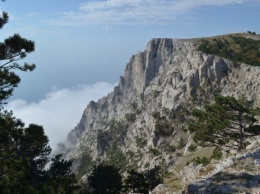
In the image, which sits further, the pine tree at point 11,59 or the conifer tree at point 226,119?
the conifer tree at point 226,119

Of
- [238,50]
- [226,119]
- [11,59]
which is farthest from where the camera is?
[238,50]

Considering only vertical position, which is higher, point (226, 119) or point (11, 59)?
point (11, 59)

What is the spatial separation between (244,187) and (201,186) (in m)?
2.86

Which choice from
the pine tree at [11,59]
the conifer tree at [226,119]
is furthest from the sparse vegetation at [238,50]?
the pine tree at [11,59]

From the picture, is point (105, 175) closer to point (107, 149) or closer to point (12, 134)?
point (12, 134)

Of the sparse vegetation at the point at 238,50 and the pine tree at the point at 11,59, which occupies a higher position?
the sparse vegetation at the point at 238,50

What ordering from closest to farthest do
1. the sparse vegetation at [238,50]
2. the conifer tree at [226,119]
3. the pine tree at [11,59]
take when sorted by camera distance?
the pine tree at [11,59] < the conifer tree at [226,119] < the sparse vegetation at [238,50]

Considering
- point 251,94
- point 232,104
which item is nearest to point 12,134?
point 232,104

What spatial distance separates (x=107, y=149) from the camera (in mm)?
193375

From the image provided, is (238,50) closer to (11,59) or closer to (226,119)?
(226,119)

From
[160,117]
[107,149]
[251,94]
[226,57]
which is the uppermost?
[226,57]

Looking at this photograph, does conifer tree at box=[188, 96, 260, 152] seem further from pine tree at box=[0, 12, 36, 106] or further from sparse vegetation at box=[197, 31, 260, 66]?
sparse vegetation at box=[197, 31, 260, 66]

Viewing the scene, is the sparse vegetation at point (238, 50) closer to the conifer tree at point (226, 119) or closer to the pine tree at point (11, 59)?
the conifer tree at point (226, 119)

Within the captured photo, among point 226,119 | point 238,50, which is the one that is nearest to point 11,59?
point 226,119
